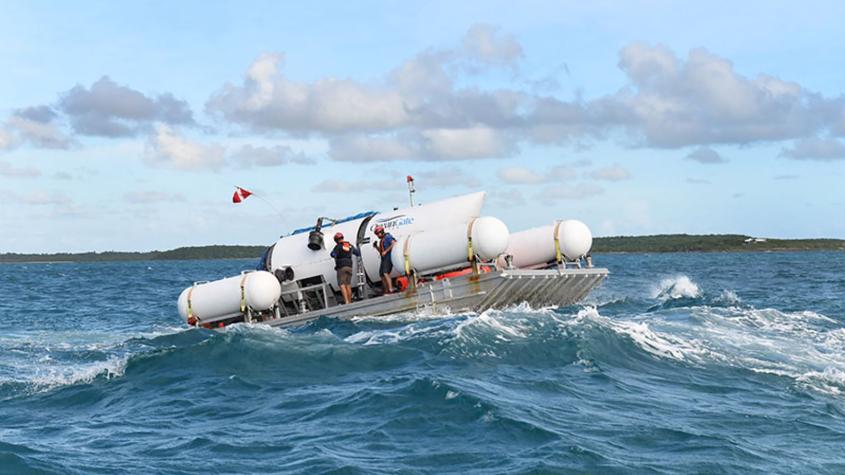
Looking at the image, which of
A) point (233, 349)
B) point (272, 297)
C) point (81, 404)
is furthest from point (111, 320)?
point (81, 404)

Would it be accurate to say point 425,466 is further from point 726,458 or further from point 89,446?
point 89,446

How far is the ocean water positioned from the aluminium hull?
14.9 inches

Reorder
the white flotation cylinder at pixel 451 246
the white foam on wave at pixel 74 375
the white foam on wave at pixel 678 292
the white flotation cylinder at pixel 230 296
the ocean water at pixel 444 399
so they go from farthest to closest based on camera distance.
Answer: the white foam on wave at pixel 678 292
the white flotation cylinder at pixel 230 296
the white flotation cylinder at pixel 451 246
the white foam on wave at pixel 74 375
the ocean water at pixel 444 399

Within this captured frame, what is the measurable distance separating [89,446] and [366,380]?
4277 mm

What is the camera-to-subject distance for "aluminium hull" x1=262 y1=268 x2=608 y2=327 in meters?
20.4

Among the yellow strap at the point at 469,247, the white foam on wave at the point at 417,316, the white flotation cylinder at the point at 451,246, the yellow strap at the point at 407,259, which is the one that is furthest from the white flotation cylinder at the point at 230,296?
the yellow strap at the point at 469,247

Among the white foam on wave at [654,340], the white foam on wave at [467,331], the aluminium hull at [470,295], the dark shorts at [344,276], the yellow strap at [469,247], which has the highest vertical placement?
the yellow strap at [469,247]

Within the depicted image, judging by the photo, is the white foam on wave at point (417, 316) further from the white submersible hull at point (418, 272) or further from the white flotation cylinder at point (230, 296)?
the white flotation cylinder at point (230, 296)

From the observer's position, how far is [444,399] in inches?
442

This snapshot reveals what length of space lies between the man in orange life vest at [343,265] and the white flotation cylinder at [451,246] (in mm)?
1279

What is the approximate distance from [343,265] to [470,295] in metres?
3.40

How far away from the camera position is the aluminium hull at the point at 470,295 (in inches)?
802

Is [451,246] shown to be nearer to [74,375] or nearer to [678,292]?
[74,375]

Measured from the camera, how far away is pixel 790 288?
3675 cm
